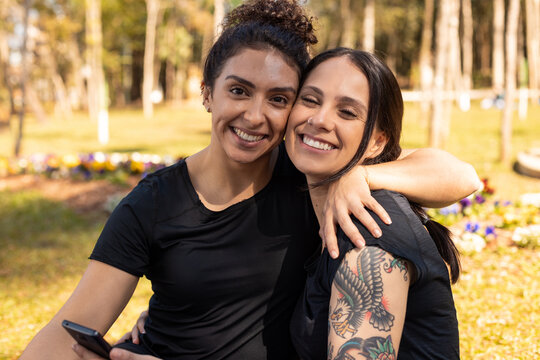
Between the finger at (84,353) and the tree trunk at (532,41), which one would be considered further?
the tree trunk at (532,41)

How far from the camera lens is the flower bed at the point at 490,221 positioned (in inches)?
215

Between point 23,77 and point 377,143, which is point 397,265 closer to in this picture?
point 377,143

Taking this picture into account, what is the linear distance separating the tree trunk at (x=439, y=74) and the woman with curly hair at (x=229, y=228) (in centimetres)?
876

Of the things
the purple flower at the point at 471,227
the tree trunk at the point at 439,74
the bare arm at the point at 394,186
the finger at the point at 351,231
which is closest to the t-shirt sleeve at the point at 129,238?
the bare arm at the point at 394,186

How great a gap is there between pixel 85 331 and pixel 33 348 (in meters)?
0.41

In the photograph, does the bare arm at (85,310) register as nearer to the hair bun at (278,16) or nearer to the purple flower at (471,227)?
the hair bun at (278,16)

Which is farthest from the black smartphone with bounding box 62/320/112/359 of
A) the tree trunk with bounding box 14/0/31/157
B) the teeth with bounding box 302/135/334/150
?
the tree trunk with bounding box 14/0/31/157

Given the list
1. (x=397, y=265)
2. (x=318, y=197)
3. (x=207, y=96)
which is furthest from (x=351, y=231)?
(x=207, y=96)

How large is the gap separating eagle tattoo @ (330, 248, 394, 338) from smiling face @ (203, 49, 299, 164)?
0.82 metres

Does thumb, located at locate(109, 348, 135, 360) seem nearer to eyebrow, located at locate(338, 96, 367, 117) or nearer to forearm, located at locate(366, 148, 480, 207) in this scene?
forearm, located at locate(366, 148, 480, 207)

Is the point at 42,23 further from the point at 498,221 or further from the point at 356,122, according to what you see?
the point at 356,122

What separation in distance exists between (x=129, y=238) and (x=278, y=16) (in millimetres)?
1239

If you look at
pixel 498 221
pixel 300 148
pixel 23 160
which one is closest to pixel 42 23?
pixel 23 160

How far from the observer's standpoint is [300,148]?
237 cm
